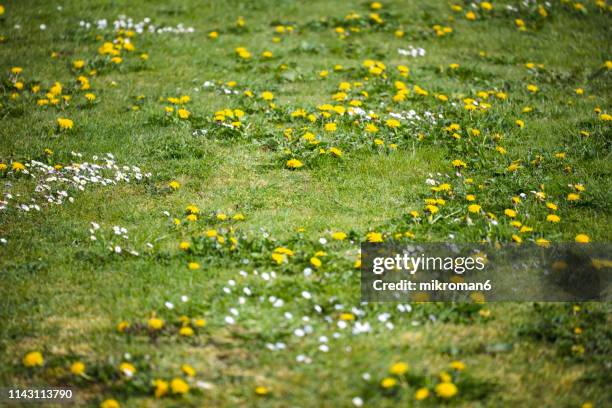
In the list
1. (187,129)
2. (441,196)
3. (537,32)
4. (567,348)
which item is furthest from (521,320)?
(537,32)

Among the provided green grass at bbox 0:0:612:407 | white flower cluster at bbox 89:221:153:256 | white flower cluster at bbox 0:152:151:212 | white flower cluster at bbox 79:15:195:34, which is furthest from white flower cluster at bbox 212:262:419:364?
white flower cluster at bbox 79:15:195:34

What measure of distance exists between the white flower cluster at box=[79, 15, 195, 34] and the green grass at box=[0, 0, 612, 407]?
7.5 inches

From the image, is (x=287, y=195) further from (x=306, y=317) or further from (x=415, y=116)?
(x=415, y=116)

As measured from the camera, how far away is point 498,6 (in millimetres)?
11109

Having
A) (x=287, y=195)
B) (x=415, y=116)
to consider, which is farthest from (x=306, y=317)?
(x=415, y=116)

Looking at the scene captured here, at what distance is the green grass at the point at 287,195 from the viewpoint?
13.1 ft

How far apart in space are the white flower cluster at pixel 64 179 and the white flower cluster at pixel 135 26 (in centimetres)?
421

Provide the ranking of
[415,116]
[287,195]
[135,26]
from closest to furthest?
[287,195]
[415,116]
[135,26]

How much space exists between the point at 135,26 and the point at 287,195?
566 centimetres

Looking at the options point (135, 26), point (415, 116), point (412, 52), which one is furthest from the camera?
point (135, 26)

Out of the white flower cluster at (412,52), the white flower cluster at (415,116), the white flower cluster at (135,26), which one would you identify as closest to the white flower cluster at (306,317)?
the white flower cluster at (415,116)

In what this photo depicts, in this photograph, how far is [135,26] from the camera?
10133 mm

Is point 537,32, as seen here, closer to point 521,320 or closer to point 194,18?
point 194,18

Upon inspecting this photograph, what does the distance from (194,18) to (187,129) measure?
13.7ft
